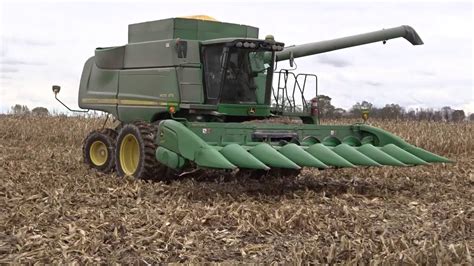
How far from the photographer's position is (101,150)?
9406 millimetres

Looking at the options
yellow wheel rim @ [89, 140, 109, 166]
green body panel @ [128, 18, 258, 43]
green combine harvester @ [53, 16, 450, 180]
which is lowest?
yellow wheel rim @ [89, 140, 109, 166]

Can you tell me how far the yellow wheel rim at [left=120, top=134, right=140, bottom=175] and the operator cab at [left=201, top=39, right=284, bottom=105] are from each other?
1209mm

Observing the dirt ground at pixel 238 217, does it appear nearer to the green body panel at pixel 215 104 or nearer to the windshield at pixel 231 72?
the green body panel at pixel 215 104

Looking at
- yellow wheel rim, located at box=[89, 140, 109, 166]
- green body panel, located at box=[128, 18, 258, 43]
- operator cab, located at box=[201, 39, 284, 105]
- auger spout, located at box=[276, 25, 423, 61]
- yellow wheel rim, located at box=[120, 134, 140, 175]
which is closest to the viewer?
operator cab, located at box=[201, 39, 284, 105]

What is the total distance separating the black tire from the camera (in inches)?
351

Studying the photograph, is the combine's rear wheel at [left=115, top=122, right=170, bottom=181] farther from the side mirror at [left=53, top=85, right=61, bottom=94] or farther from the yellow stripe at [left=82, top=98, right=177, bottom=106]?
the side mirror at [left=53, top=85, right=61, bottom=94]

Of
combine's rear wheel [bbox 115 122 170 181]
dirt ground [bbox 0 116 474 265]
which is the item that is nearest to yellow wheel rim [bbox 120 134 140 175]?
combine's rear wheel [bbox 115 122 170 181]

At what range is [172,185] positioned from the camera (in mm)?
7246

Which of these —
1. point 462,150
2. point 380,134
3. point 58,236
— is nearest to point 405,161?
point 380,134

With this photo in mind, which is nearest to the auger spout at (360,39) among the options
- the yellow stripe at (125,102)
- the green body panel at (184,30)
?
the green body panel at (184,30)

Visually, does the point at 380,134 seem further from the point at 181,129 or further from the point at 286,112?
the point at 181,129

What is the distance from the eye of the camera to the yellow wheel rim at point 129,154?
8.18 m

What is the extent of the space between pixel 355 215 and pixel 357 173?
3.63 m

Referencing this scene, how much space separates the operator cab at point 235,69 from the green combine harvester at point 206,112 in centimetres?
1
